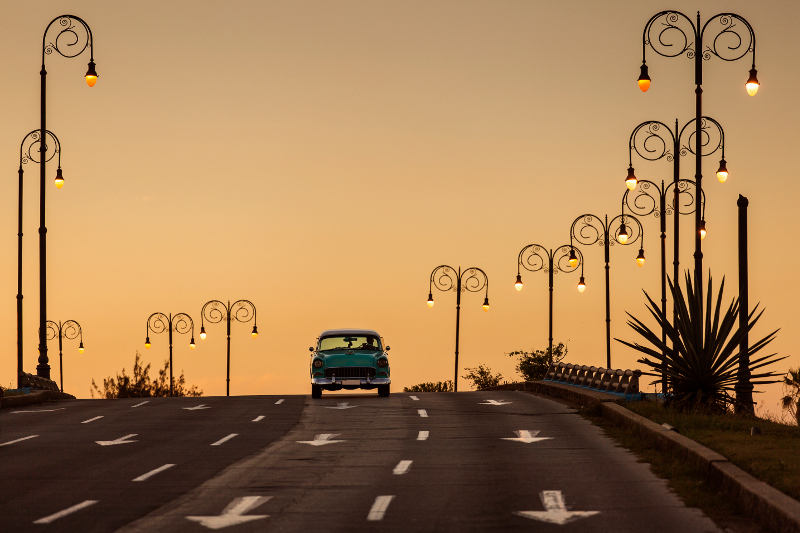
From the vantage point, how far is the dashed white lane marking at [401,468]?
12938 millimetres

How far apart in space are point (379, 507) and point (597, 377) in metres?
19.1

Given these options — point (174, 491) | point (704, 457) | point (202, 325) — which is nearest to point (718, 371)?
point (704, 457)

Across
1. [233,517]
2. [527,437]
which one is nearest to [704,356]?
[527,437]

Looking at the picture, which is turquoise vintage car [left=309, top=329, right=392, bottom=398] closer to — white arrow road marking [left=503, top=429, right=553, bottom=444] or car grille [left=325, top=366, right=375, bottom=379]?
car grille [left=325, top=366, right=375, bottom=379]

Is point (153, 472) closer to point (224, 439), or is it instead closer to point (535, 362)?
point (224, 439)

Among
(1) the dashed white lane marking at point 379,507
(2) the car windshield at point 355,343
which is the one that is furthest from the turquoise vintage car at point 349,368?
(1) the dashed white lane marking at point 379,507

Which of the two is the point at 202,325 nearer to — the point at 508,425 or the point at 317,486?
the point at 508,425

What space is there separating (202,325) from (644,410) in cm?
3962

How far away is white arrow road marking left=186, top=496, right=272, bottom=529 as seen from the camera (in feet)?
31.3

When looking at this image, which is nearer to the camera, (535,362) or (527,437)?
(527,437)

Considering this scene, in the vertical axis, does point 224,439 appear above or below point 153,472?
below

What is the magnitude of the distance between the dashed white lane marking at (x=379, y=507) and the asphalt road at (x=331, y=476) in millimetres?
10

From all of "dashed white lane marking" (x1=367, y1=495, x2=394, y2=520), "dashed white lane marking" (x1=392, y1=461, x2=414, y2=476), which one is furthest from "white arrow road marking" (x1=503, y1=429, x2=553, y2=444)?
"dashed white lane marking" (x1=367, y1=495, x2=394, y2=520)

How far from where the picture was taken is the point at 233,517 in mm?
9828
